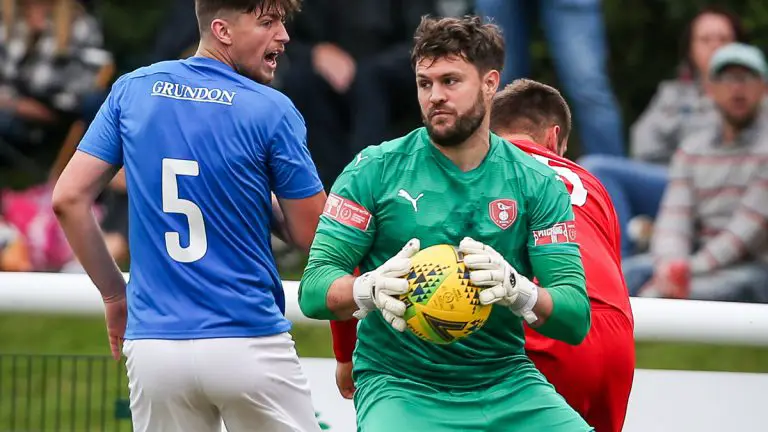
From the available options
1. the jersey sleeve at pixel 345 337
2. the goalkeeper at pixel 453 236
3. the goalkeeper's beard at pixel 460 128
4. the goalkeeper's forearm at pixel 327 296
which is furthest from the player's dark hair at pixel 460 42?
the jersey sleeve at pixel 345 337

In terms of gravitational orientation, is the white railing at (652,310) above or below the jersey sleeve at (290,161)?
below

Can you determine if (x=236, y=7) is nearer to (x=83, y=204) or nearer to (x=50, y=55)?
(x=83, y=204)

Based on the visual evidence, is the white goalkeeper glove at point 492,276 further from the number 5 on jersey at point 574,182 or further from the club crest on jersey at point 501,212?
the number 5 on jersey at point 574,182

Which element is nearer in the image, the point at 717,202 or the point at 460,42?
the point at 460,42

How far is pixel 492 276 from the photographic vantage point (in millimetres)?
4422

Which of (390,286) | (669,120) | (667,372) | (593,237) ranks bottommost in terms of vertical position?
(669,120)

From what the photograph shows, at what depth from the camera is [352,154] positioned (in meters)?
11.3

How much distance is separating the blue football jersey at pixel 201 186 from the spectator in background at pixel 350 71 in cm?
596

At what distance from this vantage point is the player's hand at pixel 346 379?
210 inches

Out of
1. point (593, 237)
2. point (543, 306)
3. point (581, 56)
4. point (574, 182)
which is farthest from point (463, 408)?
point (581, 56)

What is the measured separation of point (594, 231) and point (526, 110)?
61 centimetres

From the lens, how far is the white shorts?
4840mm

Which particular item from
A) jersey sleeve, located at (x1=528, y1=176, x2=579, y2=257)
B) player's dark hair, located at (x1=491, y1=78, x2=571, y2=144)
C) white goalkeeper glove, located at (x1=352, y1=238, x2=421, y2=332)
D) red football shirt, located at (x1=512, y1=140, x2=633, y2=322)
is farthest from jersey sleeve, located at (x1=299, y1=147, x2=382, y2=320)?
player's dark hair, located at (x1=491, y1=78, x2=571, y2=144)

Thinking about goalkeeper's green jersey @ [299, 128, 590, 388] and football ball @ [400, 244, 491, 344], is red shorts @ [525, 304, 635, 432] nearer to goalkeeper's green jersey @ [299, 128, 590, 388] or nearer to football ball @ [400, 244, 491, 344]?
goalkeeper's green jersey @ [299, 128, 590, 388]
